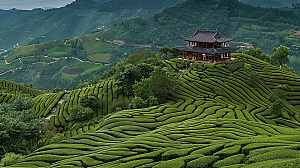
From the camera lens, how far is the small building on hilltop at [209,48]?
241ft

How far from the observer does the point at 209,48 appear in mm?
75125

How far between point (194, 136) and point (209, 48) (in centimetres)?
4732

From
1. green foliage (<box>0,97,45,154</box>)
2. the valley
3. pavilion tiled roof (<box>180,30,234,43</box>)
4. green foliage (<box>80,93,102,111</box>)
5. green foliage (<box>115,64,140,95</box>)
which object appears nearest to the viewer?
the valley

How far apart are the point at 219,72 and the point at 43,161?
165 ft

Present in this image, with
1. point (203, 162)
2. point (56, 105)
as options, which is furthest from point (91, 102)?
point (203, 162)

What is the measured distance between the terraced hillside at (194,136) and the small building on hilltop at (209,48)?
12.2 m

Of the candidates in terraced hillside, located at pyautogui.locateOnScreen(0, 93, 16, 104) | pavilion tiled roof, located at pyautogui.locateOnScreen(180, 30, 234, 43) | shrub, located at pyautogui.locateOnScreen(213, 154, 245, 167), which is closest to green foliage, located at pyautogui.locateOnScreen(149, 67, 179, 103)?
pavilion tiled roof, located at pyautogui.locateOnScreen(180, 30, 234, 43)

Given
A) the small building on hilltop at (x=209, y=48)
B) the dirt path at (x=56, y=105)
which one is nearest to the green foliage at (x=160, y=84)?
the small building on hilltop at (x=209, y=48)

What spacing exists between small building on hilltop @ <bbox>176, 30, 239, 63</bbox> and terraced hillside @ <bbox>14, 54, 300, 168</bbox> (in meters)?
12.2

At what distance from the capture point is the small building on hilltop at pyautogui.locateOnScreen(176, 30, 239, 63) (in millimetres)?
73438

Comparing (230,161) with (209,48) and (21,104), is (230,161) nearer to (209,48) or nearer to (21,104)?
(21,104)

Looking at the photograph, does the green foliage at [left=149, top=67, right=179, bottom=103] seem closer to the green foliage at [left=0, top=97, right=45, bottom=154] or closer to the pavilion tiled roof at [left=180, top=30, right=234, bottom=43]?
the green foliage at [left=0, top=97, right=45, bottom=154]

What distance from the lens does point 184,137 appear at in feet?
104

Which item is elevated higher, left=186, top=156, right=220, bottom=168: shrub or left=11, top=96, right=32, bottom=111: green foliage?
left=186, top=156, right=220, bottom=168: shrub
